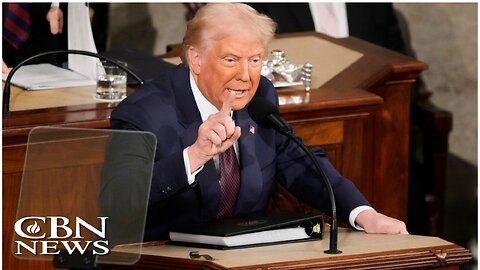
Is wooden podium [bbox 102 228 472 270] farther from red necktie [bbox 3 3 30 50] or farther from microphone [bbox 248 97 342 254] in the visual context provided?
red necktie [bbox 3 3 30 50]

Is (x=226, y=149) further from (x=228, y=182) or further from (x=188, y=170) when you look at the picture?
(x=228, y=182)

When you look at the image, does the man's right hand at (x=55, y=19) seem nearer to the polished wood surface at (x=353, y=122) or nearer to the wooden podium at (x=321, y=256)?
the polished wood surface at (x=353, y=122)

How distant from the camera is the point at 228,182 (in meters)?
3.68

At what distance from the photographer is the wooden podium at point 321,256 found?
307 cm

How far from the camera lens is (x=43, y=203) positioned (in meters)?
2.93

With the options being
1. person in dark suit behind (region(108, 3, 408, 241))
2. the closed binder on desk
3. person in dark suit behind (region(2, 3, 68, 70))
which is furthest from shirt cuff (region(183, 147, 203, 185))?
person in dark suit behind (region(2, 3, 68, 70))

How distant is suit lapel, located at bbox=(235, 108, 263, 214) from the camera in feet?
12.1

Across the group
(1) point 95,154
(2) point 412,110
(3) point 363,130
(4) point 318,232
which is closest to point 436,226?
(2) point 412,110

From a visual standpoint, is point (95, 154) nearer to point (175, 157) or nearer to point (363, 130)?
point (175, 157)

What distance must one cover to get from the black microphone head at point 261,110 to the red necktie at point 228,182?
0.25 metres

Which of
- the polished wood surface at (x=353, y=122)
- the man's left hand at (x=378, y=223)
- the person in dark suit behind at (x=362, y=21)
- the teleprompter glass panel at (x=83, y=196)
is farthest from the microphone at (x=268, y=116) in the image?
the person in dark suit behind at (x=362, y=21)

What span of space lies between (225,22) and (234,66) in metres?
0.12

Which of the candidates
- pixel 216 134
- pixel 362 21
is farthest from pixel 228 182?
pixel 362 21

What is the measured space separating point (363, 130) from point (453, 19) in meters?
2.43
